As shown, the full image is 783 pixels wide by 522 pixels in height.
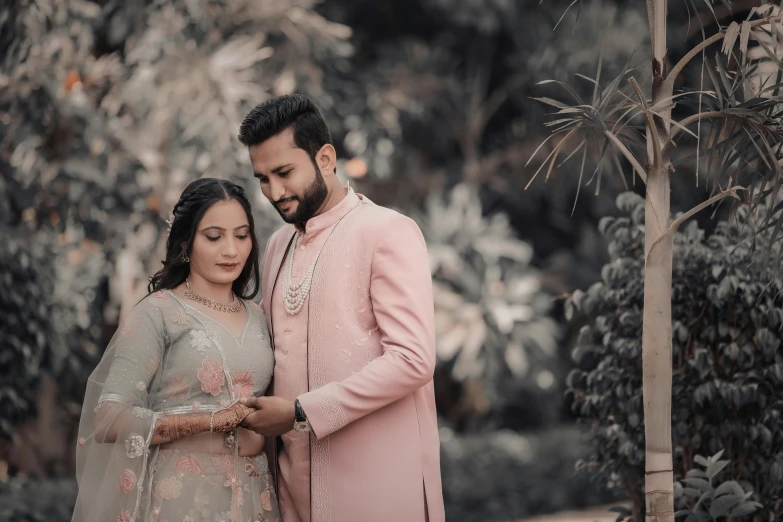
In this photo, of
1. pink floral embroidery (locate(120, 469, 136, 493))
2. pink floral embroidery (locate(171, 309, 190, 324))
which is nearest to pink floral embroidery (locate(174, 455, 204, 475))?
pink floral embroidery (locate(120, 469, 136, 493))

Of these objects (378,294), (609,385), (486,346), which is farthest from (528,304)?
(378,294)

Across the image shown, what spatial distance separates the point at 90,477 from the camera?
2781mm

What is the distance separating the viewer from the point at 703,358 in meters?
3.81

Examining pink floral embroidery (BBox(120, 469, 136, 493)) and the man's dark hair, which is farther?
the man's dark hair

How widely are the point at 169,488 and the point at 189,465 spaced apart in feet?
0.26

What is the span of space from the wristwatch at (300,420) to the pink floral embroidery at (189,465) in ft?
0.98

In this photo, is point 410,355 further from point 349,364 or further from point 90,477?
point 90,477

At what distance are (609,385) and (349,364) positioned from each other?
1581mm

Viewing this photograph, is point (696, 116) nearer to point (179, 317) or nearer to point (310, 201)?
point (310, 201)

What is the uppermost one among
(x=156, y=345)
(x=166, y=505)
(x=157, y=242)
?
(x=157, y=242)

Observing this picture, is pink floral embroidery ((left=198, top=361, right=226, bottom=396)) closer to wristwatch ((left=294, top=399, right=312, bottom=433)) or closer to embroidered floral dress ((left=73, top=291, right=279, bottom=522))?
embroidered floral dress ((left=73, top=291, right=279, bottom=522))

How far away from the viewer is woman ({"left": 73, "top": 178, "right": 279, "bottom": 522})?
8.97 ft

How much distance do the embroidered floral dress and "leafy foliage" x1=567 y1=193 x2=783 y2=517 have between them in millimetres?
1645

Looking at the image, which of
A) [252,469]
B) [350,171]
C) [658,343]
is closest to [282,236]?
[252,469]
